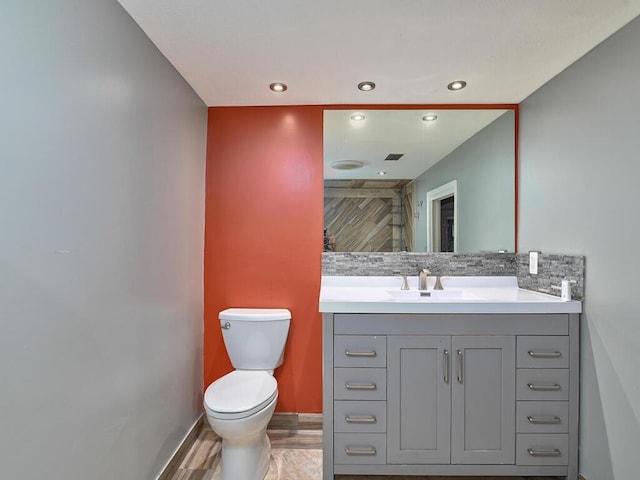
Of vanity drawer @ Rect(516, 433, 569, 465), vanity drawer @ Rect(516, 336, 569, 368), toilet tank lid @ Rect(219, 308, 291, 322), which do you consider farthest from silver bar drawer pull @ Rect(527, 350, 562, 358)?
toilet tank lid @ Rect(219, 308, 291, 322)

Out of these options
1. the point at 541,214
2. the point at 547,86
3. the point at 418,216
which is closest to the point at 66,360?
the point at 418,216

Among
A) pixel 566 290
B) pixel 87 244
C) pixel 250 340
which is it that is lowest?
pixel 250 340

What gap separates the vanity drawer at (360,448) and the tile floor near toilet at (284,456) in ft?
0.57

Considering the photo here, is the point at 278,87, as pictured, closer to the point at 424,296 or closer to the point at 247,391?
the point at 424,296

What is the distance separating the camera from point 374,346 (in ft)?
5.49

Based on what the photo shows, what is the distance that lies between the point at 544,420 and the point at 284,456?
1.39 m

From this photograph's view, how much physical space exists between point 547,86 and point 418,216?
1.01 meters

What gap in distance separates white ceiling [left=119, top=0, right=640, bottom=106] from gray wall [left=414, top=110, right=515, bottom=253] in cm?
29

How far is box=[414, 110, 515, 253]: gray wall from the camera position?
2244 mm

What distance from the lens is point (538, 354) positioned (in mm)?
1664

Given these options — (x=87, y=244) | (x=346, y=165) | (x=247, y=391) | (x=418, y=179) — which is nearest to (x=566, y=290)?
(x=418, y=179)

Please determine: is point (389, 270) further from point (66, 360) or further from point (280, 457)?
point (66, 360)

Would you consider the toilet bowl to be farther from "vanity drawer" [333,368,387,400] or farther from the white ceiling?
the white ceiling

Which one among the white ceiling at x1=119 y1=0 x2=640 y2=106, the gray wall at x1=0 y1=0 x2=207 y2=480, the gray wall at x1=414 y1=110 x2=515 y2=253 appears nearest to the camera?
the gray wall at x1=0 y1=0 x2=207 y2=480
